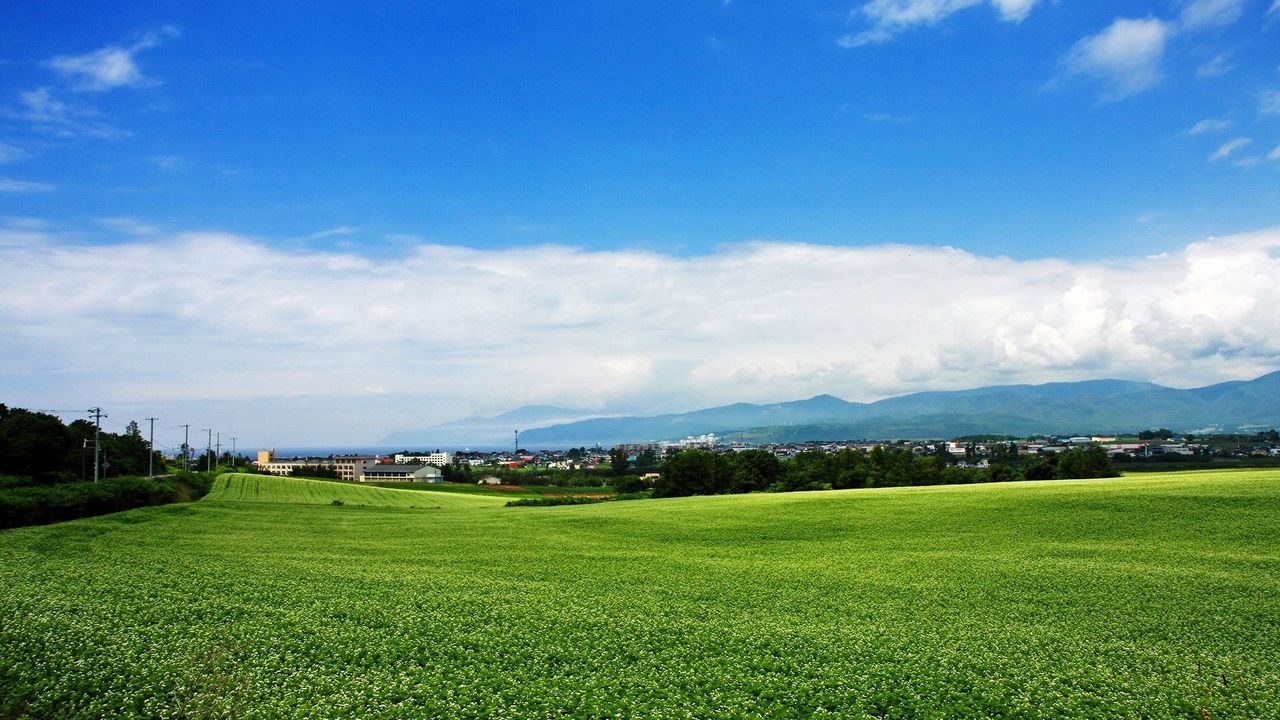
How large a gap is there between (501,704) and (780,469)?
308 feet

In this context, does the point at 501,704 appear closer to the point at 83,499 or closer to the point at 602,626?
the point at 602,626

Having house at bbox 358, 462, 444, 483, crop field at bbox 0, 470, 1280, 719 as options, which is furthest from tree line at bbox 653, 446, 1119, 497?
house at bbox 358, 462, 444, 483

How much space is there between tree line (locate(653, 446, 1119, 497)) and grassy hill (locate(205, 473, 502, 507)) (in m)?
28.6

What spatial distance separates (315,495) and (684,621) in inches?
2741

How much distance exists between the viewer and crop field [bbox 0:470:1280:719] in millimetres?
15523

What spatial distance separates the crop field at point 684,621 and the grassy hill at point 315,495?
112 feet

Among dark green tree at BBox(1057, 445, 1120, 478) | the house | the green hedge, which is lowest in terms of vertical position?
the house

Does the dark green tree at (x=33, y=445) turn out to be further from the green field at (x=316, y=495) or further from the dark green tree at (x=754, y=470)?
the dark green tree at (x=754, y=470)

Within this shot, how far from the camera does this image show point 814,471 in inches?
4021

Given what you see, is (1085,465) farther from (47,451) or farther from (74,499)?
(47,451)

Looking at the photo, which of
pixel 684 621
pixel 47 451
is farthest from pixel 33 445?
pixel 684 621

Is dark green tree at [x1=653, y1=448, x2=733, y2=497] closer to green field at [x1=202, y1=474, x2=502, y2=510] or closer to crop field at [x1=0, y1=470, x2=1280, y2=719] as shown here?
green field at [x1=202, y1=474, x2=502, y2=510]

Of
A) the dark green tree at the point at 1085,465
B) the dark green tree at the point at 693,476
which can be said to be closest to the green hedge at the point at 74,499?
the dark green tree at the point at 693,476

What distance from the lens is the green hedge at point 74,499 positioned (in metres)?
39.8
